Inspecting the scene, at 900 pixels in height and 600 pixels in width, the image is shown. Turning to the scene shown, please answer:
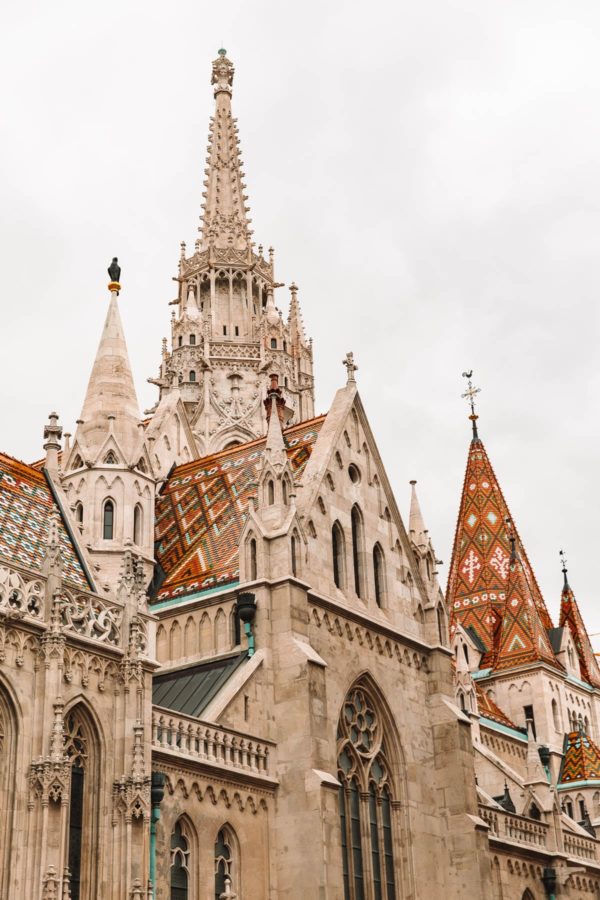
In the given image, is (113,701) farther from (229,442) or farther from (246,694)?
(229,442)

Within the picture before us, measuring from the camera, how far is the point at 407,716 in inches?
1185

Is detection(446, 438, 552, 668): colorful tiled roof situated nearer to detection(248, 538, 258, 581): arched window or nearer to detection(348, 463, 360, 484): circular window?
detection(348, 463, 360, 484): circular window

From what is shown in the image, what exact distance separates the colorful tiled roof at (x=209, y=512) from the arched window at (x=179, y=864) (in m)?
6.38

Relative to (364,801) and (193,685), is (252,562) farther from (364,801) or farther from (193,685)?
(364,801)

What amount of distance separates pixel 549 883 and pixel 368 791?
33.3 ft

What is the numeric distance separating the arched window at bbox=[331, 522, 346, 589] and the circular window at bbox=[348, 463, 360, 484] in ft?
5.39

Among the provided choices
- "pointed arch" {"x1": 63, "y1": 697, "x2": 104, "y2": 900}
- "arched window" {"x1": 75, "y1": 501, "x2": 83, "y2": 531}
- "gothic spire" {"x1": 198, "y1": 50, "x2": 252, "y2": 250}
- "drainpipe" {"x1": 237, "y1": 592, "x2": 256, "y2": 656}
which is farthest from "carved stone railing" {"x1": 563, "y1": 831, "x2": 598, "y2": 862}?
"gothic spire" {"x1": 198, "y1": 50, "x2": 252, "y2": 250}

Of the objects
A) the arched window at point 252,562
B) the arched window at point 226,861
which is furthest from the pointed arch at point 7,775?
the arched window at point 252,562

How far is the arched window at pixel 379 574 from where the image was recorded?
102 feet

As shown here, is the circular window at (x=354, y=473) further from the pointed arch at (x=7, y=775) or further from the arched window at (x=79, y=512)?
the pointed arch at (x=7, y=775)

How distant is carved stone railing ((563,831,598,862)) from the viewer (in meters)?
38.2

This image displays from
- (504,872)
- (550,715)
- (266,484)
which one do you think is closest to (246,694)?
(266,484)

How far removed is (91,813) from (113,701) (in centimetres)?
179

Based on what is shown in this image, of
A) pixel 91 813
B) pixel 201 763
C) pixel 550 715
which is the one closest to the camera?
pixel 91 813
